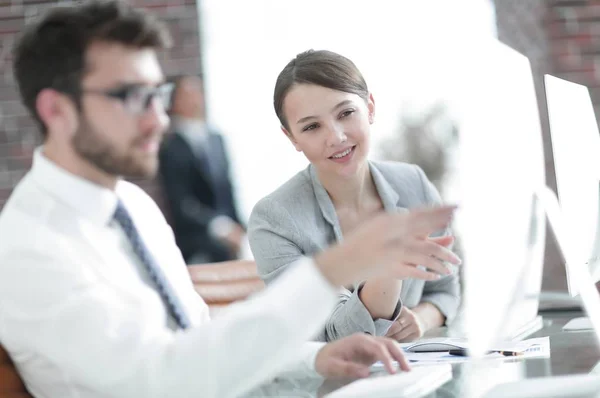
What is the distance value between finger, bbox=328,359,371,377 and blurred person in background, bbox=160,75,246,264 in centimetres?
317

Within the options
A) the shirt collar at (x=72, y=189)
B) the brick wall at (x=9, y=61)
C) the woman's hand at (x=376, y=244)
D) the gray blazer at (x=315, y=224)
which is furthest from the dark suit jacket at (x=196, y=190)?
the woman's hand at (x=376, y=244)

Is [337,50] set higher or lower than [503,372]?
higher

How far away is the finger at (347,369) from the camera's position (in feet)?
5.05

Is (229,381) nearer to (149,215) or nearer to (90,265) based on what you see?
(90,265)

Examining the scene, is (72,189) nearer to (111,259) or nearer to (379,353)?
(111,259)

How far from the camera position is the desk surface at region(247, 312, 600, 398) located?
1.47m

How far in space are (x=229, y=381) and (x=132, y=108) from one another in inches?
14.8

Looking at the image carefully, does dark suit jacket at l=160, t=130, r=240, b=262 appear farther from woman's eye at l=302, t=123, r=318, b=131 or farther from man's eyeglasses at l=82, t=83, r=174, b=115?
man's eyeglasses at l=82, t=83, r=174, b=115

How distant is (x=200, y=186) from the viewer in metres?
4.77

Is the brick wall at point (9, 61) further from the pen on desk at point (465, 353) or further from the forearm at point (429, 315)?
the pen on desk at point (465, 353)

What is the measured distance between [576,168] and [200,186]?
129 inches

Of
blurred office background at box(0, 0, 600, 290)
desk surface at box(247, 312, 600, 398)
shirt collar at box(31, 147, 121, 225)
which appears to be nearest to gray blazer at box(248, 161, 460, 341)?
desk surface at box(247, 312, 600, 398)

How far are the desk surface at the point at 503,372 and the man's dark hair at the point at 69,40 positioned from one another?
583 mm

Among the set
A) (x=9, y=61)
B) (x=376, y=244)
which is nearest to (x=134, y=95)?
(x=376, y=244)
